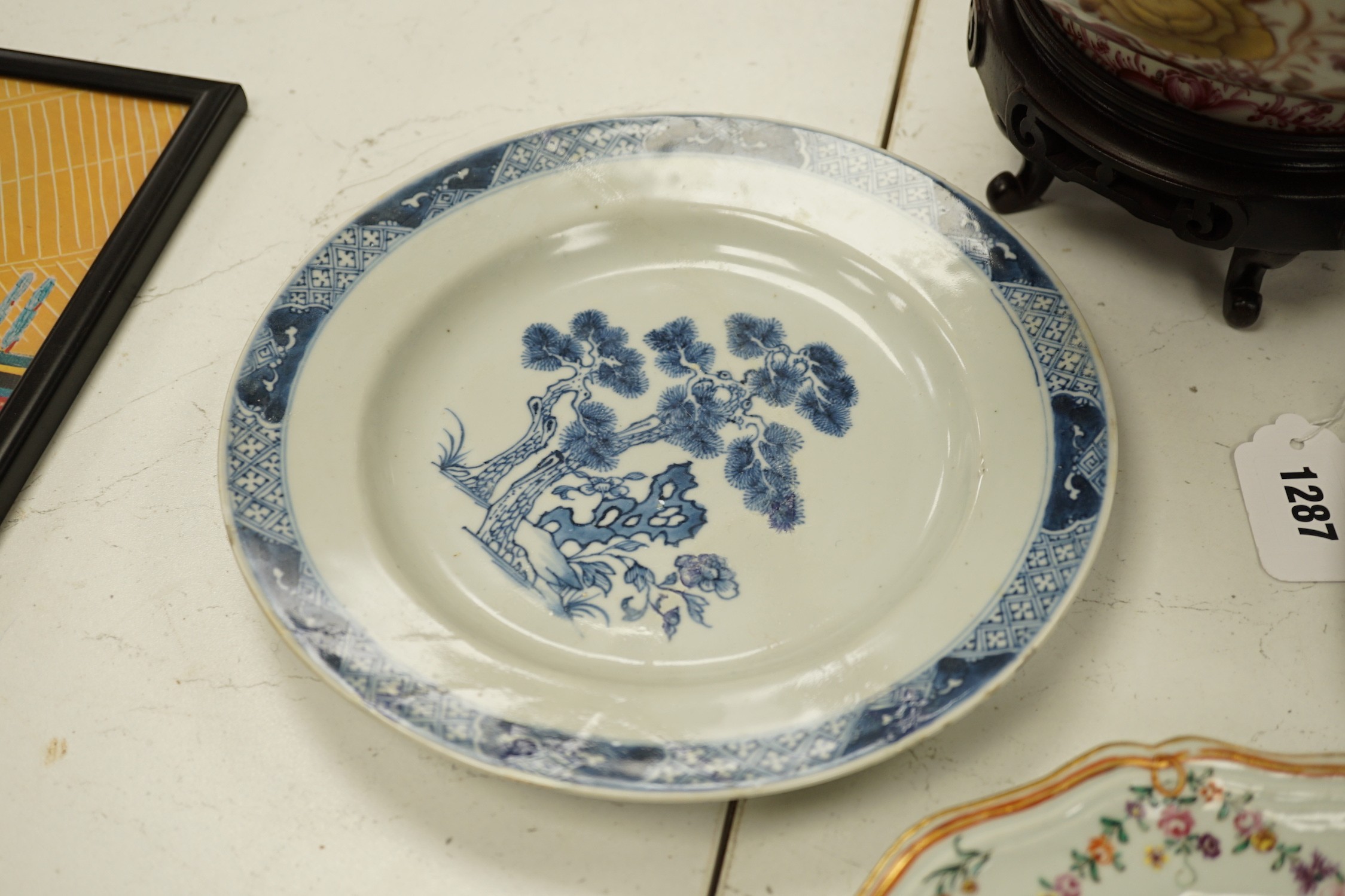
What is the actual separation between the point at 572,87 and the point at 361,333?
0.54m

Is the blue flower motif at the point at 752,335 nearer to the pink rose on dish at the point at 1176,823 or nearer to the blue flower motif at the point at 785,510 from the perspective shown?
the blue flower motif at the point at 785,510

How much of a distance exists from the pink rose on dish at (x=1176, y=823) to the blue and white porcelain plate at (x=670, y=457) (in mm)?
173

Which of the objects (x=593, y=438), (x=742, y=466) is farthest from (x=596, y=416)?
(x=742, y=466)

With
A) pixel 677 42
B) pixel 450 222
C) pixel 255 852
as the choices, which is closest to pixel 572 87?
pixel 677 42

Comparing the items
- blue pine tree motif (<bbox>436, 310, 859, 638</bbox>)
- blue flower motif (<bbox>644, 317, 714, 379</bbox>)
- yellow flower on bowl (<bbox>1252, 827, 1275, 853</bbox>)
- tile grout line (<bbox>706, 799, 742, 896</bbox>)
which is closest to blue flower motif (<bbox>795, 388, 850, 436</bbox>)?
blue pine tree motif (<bbox>436, 310, 859, 638</bbox>)

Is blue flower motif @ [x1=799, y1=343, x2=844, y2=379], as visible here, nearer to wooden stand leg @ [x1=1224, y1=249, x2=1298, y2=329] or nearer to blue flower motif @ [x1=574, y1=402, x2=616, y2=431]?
blue flower motif @ [x1=574, y1=402, x2=616, y2=431]

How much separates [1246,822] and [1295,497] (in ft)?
1.16

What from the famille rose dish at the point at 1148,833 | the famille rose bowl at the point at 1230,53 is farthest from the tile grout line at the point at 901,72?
the famille rose dish at the point at 1148,833

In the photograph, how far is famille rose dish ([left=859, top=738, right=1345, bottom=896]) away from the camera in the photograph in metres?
0.78

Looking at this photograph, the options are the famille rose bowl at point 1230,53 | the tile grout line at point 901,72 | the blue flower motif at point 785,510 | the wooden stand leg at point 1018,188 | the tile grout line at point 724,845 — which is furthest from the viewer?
the tile grout line at point 901,72

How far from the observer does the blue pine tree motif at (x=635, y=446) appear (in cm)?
94

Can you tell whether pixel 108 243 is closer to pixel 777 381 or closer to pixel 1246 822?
pixel 777 381

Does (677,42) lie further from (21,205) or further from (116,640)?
(116,640)

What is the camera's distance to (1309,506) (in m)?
1.02
